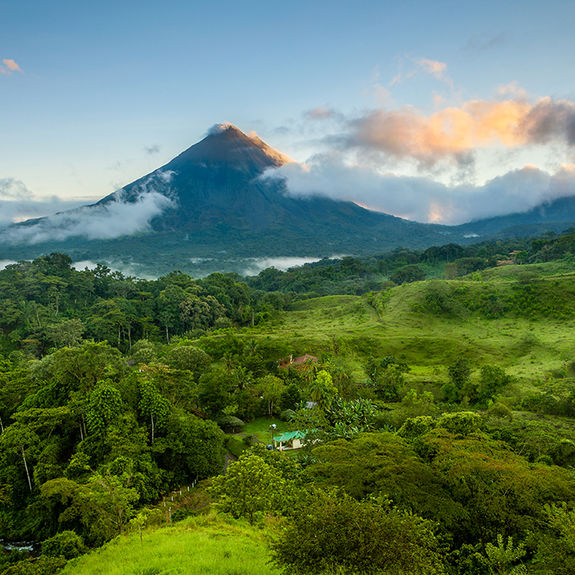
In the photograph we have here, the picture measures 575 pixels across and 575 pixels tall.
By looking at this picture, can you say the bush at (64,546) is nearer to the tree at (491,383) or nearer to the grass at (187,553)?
the grass at (187,553)

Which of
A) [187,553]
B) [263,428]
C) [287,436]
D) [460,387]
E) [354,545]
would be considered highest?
[354,545]

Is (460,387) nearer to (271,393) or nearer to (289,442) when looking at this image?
(289,442)

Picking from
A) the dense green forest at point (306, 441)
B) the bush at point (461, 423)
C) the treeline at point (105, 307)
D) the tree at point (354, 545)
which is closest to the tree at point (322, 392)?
the dense green forest at point (306, 441)

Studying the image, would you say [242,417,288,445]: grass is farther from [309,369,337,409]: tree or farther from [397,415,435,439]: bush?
[397,415,435,439]: bush

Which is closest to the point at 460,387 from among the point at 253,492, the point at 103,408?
the point at 253,492

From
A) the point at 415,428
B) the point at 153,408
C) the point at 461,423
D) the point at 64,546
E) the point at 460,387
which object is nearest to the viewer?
the point at 64,546

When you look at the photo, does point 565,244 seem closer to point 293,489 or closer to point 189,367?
point 189,367
